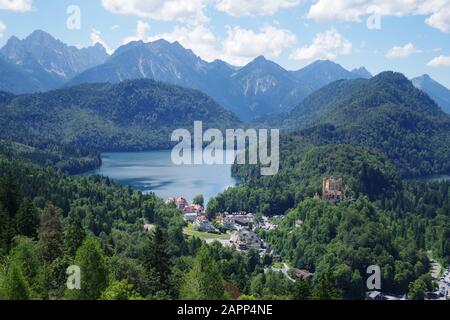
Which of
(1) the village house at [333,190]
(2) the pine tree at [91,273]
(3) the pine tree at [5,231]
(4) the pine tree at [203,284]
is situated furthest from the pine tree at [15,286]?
(1) the village house at [333,190]

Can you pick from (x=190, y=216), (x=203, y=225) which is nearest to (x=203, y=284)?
(x=203, y=225)

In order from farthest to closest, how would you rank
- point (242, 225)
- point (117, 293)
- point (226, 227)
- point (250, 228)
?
1. point (242, 225)
2. point (226, 227)
3. point (250, 228)
4. point (117, 293)

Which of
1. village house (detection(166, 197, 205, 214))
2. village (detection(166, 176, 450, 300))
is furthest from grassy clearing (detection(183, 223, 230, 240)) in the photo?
village house (detection(166, 197, 205, 214))

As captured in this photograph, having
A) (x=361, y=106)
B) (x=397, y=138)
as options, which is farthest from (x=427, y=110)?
(x=397, y=138)

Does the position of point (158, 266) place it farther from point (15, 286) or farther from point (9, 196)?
point (9, 196)

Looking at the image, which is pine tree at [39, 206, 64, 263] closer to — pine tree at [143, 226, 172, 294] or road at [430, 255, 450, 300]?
pine tree at [143, 226, 172, 294]
